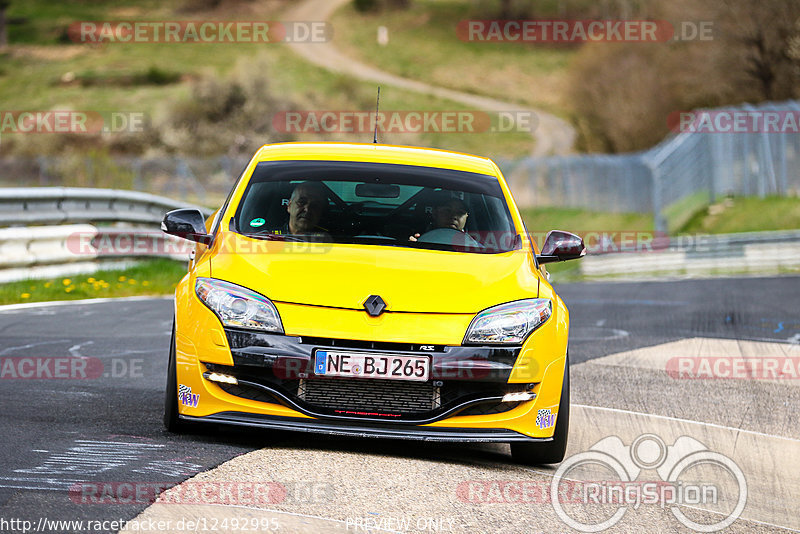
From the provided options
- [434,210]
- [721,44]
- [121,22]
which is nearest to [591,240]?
[721,44]

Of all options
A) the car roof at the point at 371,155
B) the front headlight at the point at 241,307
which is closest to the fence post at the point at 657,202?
the car roof at the point at 371,155

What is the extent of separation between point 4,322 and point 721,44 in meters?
35.6

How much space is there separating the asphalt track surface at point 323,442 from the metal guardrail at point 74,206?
2500 millimetres

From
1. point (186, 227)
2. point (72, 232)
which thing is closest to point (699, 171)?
point (72, 232)

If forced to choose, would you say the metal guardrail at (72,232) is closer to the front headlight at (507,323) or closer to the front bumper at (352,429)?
the front bumper at (352,429)

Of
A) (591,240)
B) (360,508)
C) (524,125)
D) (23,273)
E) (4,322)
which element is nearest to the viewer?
(360,508)

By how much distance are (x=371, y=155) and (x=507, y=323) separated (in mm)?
1937

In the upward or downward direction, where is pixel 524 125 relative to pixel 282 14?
downward

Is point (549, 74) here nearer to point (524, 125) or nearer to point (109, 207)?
point (524, 125)

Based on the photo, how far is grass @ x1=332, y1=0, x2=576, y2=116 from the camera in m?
95.5

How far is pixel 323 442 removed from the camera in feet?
20.5

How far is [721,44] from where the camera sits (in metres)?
42.9

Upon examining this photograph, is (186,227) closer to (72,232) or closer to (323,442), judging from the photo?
(323,442)

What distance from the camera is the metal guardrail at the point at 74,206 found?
46.9ft
